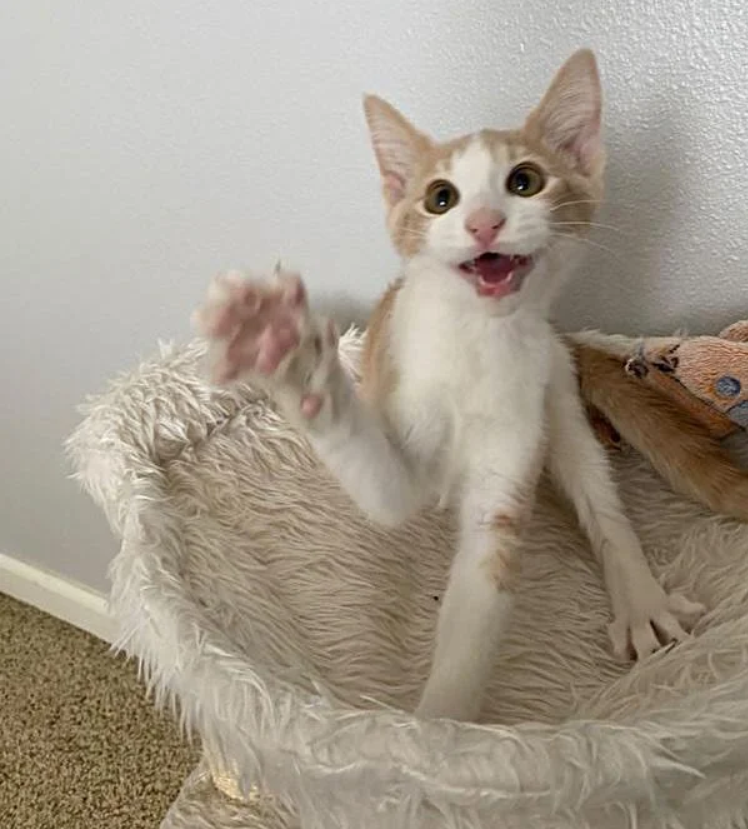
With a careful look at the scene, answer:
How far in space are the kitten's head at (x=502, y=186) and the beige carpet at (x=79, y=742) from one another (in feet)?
2.79

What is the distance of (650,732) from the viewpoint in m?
0.62

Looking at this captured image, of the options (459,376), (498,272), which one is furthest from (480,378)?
(498,272)

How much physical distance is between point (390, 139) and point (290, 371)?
32 centimetres

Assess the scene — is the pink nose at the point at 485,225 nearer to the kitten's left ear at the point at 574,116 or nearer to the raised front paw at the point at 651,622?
the kitten's left ear at the point at 574,116

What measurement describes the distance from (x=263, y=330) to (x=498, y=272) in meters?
0.24

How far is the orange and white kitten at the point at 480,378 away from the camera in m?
0.82

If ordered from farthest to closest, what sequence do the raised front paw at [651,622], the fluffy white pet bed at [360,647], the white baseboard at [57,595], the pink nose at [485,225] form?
the white baseboard at [57,595], the raised front paw at [651,622], the pink nose at [485,225], the fluffy white pet bed at [360,647]

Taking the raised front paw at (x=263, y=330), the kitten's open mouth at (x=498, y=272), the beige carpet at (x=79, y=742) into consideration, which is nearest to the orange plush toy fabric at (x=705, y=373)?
the kitten's open mouth at (x=498, y=272)

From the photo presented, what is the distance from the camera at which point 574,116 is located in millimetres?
879

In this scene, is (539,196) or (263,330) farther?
(539,196)

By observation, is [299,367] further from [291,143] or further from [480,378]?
[291,143]

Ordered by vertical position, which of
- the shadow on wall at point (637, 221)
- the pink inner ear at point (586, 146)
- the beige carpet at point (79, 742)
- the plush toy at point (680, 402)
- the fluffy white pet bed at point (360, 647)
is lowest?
the beige carpet at point (79, 742)

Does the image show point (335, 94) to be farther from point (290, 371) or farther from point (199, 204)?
point (290, 371)

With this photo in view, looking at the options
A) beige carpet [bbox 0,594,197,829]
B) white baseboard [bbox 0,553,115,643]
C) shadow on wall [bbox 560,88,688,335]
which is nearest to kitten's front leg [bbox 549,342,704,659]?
shadow on wall [bbox 560,88,688,335]
